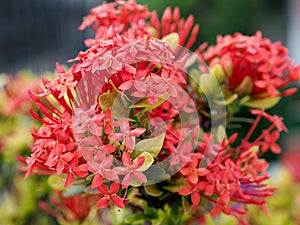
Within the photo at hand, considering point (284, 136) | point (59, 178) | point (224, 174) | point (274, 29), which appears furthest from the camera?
point (274, 29)

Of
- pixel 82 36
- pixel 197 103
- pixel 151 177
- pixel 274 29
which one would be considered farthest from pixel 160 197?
pixel 274 29

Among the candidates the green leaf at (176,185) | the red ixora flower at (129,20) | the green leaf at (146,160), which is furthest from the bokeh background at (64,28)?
the green leaf at (146,160)

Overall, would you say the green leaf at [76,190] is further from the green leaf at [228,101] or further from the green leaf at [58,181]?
the green leaf at [228,101]

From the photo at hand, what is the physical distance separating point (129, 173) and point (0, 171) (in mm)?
1026

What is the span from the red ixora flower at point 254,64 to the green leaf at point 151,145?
11.4 inches

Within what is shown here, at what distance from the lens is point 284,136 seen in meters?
4.57

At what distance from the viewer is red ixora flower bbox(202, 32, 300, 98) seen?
0.99 metres

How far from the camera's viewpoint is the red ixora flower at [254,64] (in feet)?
3.24

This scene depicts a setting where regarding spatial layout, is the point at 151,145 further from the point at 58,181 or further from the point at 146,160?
the point at 58,181

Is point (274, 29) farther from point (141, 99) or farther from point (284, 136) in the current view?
point (141, 99)

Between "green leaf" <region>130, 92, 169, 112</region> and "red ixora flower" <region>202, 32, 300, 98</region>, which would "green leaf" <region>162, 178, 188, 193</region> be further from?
"red ixora flower" <region>202, 32, 300, 98</region>

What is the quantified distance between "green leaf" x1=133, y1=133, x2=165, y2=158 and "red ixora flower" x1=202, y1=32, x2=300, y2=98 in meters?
0.29

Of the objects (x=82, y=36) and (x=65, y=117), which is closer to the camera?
(x=65, y=117)

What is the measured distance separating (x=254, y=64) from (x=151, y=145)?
1.13ft
